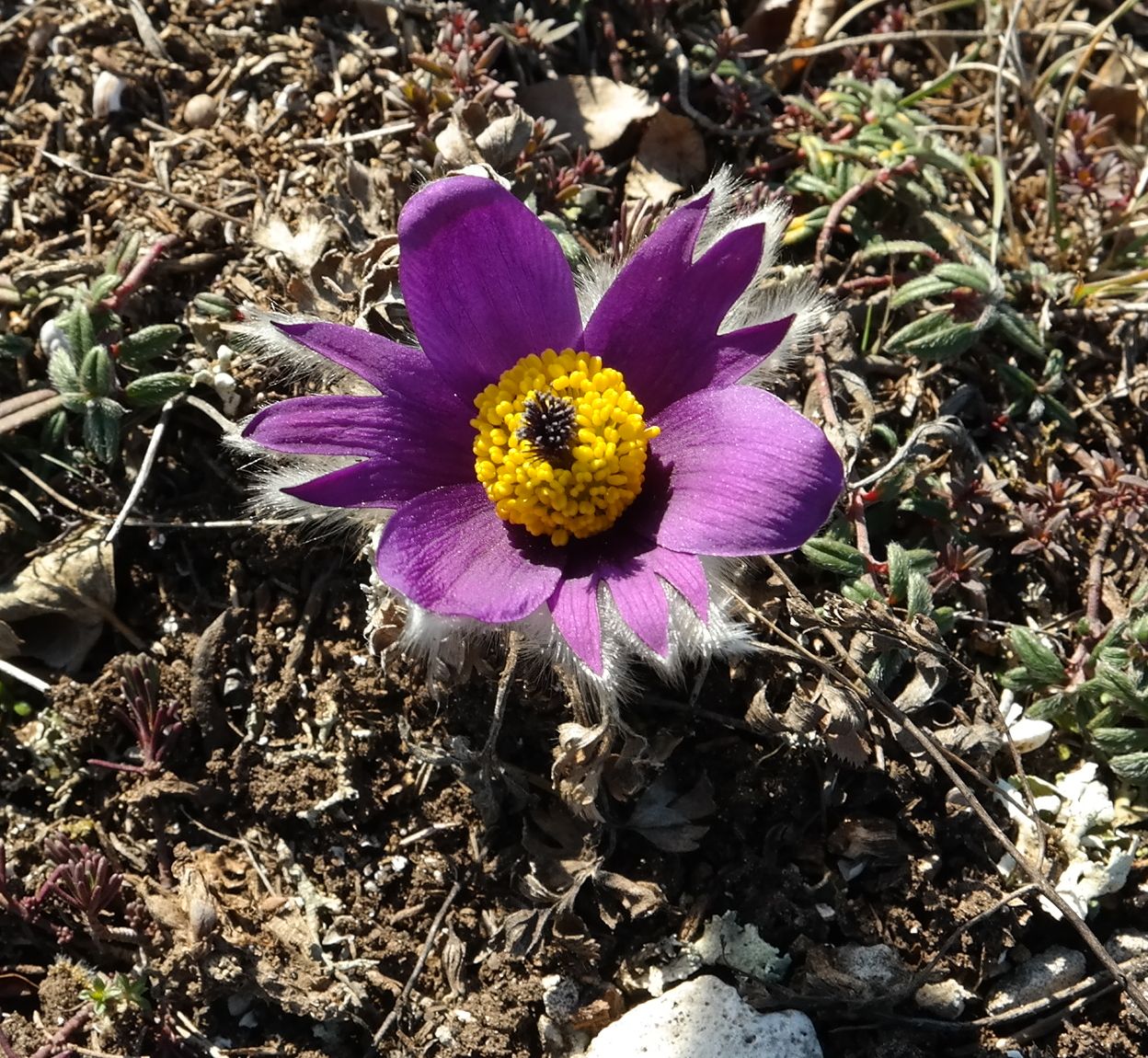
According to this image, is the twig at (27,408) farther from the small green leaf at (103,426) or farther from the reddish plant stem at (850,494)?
the reddish plant stem at (850,494)

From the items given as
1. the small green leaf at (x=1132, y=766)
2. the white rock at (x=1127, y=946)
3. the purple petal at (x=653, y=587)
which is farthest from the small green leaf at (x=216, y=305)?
the white rock at (x=1127, y=946)

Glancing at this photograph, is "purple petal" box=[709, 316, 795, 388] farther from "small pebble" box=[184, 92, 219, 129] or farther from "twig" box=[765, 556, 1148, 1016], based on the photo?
"small pebble" box=[184, 92, 219, 129]

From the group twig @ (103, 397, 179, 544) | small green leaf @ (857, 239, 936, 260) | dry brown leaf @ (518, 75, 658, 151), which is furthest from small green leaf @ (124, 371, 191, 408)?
small green leaf @ (857, 239, 936, 260)

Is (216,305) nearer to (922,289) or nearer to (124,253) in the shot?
(124,253)

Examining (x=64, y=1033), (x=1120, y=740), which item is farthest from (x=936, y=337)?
(x=64, y=1033)

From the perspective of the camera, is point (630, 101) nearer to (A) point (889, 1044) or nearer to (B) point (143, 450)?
(B) point (143, 450)
